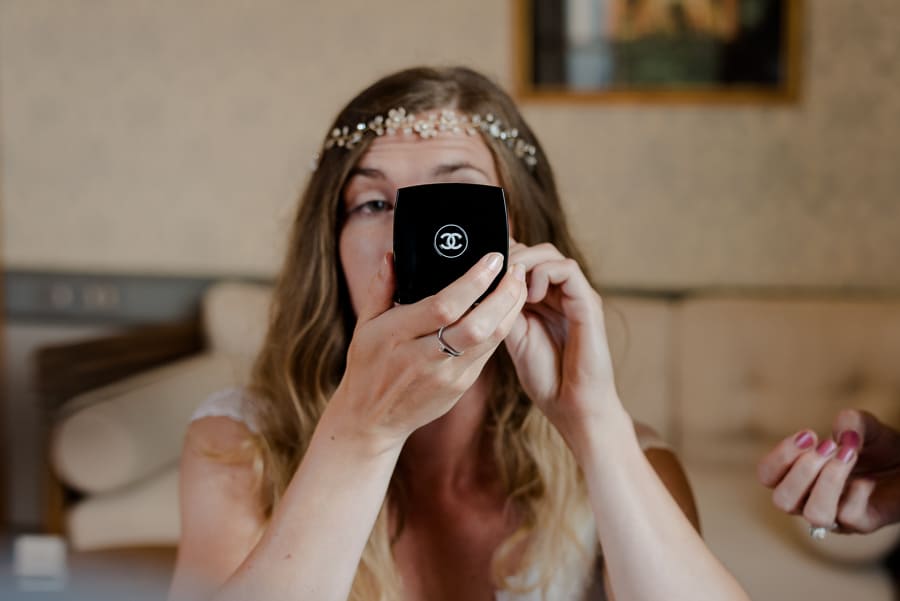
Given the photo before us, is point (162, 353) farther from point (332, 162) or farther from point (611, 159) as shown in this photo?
point (332, 162)

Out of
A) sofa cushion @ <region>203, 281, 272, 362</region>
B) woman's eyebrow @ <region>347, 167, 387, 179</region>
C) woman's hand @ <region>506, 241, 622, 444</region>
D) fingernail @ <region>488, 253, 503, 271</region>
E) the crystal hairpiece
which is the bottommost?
sofa cushion @ <region>203, 281, 272, 362</region>

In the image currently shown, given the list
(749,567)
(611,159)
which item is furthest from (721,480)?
(611,159)

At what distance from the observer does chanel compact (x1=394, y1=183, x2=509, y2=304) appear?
17.3 inches

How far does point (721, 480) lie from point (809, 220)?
58cm

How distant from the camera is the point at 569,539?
0.63 m

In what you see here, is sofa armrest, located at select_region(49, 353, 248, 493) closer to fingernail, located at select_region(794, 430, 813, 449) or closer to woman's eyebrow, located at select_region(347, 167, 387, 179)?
woman's eyebrow, located at select_region(347, 167, 387, 179)

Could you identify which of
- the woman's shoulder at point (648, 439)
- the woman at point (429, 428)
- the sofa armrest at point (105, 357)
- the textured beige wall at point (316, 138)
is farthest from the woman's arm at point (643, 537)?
the sofa armrest at point (105, 357)

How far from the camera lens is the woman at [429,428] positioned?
46cm

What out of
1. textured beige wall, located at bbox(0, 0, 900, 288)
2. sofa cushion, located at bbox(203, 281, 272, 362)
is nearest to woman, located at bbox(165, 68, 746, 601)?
textured beige wall, located at bbox(0, 0, 900, 288)

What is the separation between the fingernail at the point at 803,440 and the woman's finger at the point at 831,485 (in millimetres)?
14

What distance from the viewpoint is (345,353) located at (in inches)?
24.9

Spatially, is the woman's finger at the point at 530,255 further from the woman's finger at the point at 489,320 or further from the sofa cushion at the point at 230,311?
the sofa cushion at the point at 230,311

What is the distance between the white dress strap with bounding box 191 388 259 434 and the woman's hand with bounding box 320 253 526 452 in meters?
0.19

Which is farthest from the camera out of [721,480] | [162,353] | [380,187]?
[162,353]
